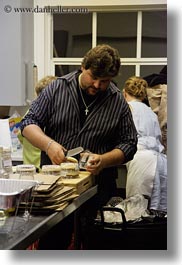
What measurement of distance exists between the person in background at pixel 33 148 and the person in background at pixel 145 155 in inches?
8.8

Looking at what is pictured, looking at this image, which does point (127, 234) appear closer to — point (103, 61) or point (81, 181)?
point (81, 181)

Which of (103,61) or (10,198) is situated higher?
(103,61)

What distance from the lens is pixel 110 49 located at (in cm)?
109

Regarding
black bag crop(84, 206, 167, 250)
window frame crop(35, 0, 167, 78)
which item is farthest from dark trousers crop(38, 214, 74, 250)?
window frame crop(35, 0, 167, 78)

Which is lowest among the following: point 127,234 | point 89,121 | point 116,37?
point 127,234

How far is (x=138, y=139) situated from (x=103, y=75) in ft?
0.72

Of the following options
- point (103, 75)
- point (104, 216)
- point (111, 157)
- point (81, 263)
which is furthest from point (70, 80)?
point (81, 263)

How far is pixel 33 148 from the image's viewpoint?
1160mm

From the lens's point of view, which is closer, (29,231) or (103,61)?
(29,231)

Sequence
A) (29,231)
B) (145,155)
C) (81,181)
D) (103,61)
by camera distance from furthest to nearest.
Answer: (145,155) < (103,61) < (81,181) < (29,231)

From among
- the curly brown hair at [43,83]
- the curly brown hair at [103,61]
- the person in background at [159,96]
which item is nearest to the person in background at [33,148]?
the curly brown hair at [43,83]

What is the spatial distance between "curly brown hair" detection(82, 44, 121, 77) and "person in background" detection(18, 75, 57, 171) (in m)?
0.15

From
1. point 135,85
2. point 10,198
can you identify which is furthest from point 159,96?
point 10,198

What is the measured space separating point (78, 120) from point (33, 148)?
141 millimetres
